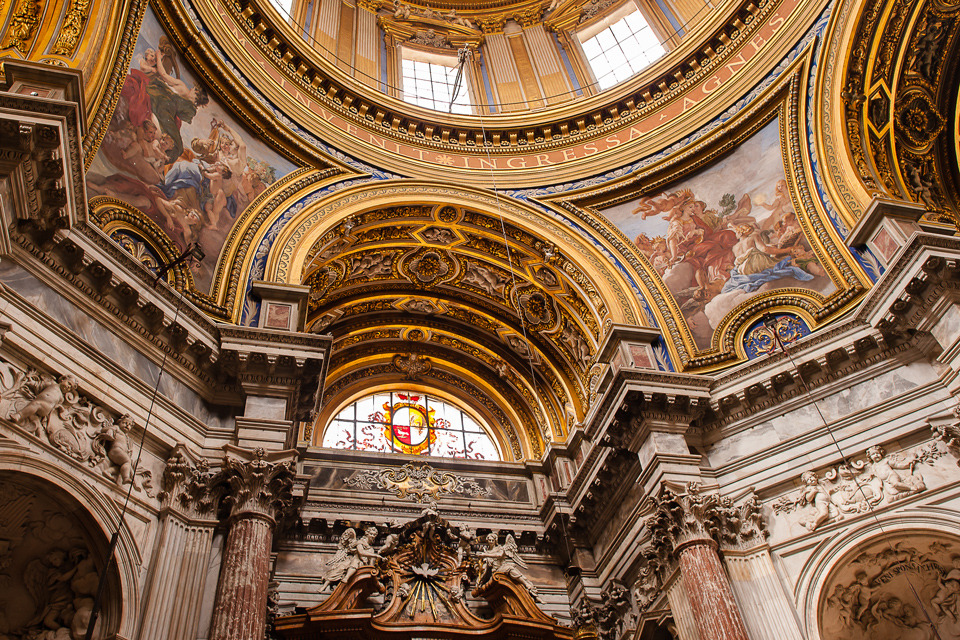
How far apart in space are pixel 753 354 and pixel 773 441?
199cm

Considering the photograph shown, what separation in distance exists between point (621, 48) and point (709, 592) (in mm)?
13467

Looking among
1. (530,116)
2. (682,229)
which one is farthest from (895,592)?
(530,116)

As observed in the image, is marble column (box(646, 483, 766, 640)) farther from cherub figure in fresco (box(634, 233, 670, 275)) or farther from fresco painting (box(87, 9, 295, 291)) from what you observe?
fresco painting (box(87, 9, 295, 291))

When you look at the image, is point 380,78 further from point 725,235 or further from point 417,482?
point 417,482

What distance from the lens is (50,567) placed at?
746cm

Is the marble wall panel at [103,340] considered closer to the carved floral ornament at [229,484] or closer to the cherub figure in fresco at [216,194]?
the carved floral ornament at [229,484]

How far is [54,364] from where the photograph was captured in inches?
299

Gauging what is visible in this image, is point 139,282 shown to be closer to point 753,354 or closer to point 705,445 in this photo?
point 705,445

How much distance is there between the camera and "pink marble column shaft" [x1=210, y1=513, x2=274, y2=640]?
736cm

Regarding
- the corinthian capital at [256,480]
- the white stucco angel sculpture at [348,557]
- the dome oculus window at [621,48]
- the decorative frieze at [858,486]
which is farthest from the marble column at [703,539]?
the dome oculus window at [621,48]

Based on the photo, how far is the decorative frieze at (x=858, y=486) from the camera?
8.99 m

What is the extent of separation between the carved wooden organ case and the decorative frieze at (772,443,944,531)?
4130 millimetres

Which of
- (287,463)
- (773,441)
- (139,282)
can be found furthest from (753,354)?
(139,282)

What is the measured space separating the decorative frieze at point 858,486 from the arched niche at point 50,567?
8111mm
